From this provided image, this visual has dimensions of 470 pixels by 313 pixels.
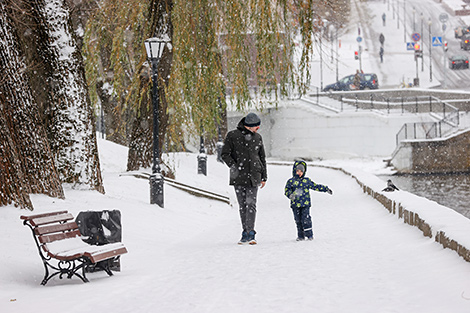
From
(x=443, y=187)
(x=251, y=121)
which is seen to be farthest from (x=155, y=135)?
(x=443, y=187)

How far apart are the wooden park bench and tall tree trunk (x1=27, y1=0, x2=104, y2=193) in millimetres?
4164

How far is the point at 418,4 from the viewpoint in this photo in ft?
363

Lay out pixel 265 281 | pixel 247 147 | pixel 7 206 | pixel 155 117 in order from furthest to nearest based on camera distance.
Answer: pixel 155 117
pixel 247 147
pixel 7 206
pixel 265 281

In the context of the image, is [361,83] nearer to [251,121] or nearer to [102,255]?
[251,121]

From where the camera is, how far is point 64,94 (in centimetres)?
1295

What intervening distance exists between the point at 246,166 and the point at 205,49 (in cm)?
466

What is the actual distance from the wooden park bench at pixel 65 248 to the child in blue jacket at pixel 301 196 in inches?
126

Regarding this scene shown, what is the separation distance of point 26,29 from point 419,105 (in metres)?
42.8

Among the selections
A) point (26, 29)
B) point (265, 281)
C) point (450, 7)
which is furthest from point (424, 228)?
point (450, 7)

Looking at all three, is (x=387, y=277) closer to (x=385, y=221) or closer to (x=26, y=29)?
(x=385, y=221)

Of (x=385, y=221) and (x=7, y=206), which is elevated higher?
(x=7, y=206)

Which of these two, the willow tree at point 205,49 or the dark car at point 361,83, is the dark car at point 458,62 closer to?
the dark car at point 361,83

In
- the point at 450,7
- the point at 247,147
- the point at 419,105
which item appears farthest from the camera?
the point at 450,7

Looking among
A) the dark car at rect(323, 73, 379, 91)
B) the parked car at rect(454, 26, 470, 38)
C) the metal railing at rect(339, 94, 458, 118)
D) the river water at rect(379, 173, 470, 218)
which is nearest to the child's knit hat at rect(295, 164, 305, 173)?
the river water at rect(379, 173, 470, 218)
